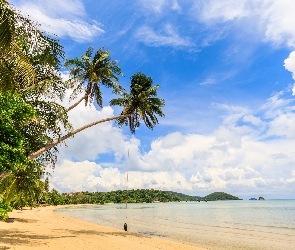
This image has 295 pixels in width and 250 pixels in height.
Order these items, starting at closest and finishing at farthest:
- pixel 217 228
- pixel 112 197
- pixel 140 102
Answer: pixel 140 102, pixel 217 228, pixel 112 197

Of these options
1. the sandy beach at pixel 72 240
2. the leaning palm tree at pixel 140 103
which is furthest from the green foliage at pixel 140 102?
the sandy beach at pixel 72 240

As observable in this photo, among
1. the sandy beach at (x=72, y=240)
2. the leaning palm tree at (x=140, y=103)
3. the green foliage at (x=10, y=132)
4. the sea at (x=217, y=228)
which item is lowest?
the sea at (x=217, y=228)

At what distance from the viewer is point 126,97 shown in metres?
23.3

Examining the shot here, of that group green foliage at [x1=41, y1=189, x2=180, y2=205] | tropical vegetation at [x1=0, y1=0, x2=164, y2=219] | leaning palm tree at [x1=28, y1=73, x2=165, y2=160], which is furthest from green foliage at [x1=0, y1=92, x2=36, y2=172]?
green foliage at [x1=41, y1=189, x2=180, y2=205]

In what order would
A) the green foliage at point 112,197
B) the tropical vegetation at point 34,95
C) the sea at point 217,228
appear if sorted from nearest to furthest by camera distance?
the tropical vegetation at point 34,95, the sea at point 217,228, the green foliage at point 112,197

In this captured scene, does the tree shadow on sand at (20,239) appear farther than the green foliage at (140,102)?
No

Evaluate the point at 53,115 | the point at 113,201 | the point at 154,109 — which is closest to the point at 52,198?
the point at 113,201

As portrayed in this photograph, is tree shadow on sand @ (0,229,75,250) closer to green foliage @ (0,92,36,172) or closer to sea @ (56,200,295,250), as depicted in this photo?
green foliage @ (0,92,36,172)

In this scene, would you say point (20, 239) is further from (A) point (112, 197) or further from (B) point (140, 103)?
(A) point (112, 197)

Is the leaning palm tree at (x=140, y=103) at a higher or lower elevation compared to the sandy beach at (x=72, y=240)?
higher

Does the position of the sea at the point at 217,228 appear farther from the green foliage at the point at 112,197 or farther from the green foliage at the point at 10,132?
the green foliage at the point at 112,197

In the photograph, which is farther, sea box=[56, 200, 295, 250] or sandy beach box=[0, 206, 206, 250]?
sea box=[56, 200, 295, 250]

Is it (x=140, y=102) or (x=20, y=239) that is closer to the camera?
(x=20, y=239)

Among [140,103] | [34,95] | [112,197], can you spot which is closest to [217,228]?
[140,103]
